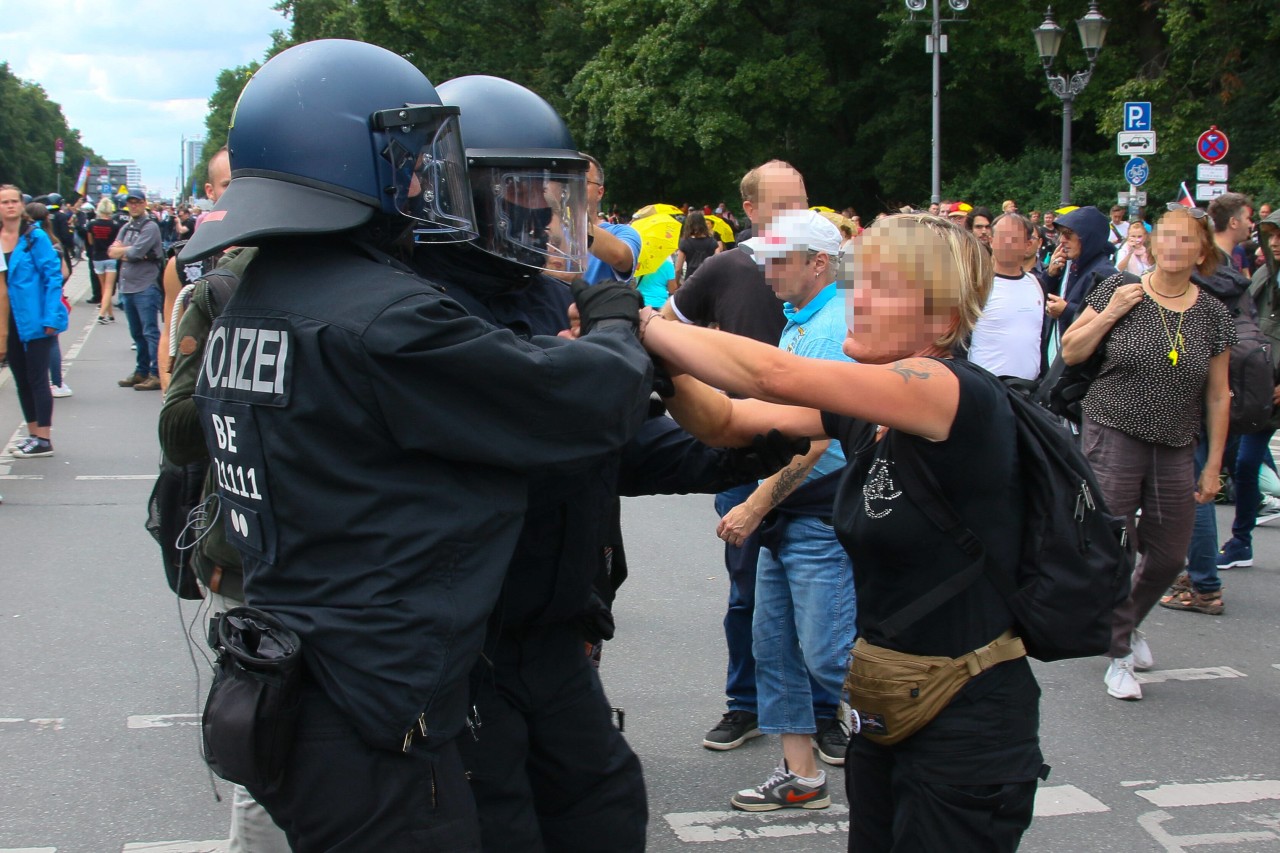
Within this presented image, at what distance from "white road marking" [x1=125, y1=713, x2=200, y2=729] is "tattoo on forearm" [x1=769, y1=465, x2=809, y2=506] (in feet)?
7.59

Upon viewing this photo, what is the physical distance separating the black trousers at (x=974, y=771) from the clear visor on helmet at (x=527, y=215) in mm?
1100

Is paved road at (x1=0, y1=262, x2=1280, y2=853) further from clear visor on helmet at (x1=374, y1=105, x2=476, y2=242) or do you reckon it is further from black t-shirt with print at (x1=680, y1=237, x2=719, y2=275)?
black t-shirt with print at (x1=680, y1=237, x2=719, y2=275)

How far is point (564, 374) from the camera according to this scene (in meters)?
1.87

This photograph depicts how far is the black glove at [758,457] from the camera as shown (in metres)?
2.54

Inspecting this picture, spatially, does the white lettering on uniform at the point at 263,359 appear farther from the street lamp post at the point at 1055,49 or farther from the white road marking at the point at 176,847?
the street lamp post at the point at 1055,49

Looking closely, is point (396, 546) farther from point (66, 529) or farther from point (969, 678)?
point (66, 529)

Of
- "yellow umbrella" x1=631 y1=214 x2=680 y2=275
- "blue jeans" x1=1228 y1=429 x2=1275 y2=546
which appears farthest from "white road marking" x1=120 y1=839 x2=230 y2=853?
"blue jeans" x1=1228 y1=429 x2=1275 y2=546

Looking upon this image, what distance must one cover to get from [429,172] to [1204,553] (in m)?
5.15

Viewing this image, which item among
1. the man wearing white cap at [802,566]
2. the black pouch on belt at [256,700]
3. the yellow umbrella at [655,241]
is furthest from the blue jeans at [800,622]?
the yellow umbrella at [655,241]

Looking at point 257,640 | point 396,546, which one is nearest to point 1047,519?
point 396,546

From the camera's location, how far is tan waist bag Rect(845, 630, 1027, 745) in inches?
93.7

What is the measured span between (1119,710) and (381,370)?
393 centimetres

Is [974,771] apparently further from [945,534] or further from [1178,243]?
[1178,243]

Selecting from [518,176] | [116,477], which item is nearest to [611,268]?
[518,176]
